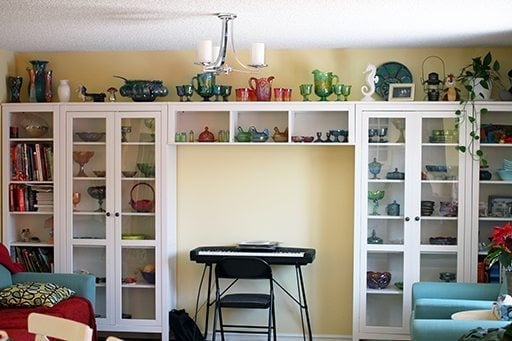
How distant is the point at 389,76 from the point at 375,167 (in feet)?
2.57

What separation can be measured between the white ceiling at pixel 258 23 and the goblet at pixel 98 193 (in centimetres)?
117

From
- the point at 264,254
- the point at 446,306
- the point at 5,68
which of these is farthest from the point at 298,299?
the point at 5,68

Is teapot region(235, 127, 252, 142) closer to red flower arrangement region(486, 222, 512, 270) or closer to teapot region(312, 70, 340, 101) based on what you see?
teapot region(312, 70, 340, 101)

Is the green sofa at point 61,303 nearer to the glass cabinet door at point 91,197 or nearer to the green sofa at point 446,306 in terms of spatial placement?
the glass cabinet door at point 91,197

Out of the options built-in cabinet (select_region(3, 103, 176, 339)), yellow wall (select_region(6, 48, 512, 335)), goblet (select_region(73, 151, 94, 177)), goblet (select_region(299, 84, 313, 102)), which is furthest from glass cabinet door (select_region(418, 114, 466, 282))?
goblet (select_region(73, 151, 94, 177))

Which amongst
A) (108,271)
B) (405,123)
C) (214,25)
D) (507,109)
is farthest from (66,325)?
(507,109)

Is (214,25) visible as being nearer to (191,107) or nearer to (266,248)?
(191,107)

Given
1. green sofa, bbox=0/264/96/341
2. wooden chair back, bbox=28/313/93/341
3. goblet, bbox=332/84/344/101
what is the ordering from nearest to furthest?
wooden chair back, bbox=28/313/93/341, green sofa, bbox=0/264/96/341, goblet, bbox=332/84/344/101

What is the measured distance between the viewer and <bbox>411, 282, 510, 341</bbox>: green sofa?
12.6ft

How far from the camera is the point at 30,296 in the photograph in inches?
195

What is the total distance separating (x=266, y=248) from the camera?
5691mm

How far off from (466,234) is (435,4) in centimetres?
206

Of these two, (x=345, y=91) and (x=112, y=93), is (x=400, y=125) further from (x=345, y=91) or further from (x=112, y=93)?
(x=112, y=93)

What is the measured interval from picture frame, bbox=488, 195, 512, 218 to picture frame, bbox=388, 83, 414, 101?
1.03m
